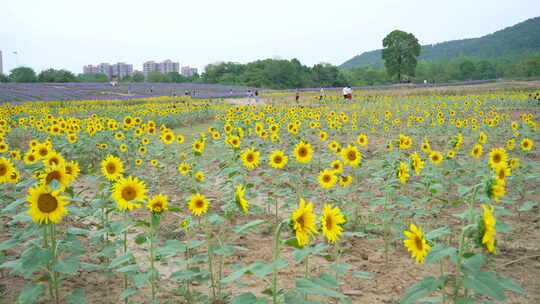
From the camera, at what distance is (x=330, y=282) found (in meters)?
1.75

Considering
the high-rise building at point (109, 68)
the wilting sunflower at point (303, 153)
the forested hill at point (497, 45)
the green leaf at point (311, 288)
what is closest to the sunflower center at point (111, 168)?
the wilting sunflower at point (303, 153)

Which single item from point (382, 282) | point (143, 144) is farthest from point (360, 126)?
point (382, 282)

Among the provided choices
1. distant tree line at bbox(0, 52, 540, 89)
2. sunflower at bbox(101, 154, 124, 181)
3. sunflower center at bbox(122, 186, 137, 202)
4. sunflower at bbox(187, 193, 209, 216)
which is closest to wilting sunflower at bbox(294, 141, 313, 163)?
sunflower at bbox(187, 193, 209, 216)

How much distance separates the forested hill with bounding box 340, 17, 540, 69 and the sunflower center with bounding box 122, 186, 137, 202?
385 feet

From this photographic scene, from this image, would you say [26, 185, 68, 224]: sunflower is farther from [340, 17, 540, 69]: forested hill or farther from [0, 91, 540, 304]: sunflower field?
[340, 17, 540, 69]: forested hill

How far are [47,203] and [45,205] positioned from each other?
0.01 metres

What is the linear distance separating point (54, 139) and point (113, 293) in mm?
5500

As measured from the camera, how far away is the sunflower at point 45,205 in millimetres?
2008

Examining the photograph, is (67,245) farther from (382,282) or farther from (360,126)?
(360,126)

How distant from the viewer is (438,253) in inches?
67.1

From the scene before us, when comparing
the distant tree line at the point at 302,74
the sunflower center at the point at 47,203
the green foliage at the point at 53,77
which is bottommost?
the sunflower center at the point at 47,203

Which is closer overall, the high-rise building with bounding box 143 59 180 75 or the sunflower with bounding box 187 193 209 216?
the sunflower with bounding box 187 193 209 216

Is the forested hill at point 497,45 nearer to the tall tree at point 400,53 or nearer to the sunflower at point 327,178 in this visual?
the tall tree at point 400,53

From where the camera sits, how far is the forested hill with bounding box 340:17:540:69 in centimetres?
10294
